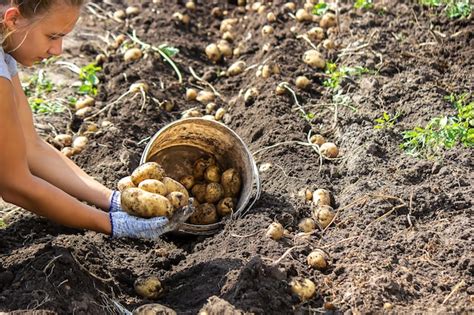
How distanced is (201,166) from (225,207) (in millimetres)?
390

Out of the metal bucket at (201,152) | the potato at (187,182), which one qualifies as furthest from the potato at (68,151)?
the potato at (187,182)

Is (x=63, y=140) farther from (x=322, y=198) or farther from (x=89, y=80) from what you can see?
(x=322, y=198)

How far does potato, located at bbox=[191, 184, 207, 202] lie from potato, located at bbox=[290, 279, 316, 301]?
3.92ft

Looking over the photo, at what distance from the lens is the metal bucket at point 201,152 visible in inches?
147

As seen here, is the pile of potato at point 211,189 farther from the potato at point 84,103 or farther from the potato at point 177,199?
the potato at point 84,103

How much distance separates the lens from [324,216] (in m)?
3.54

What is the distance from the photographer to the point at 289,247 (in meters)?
3.32

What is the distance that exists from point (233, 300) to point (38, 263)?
2.47ft

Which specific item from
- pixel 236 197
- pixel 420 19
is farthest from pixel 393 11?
pixel 236 197

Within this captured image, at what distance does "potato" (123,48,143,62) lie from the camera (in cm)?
530

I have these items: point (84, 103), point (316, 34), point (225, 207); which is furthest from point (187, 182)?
point (316, 34)

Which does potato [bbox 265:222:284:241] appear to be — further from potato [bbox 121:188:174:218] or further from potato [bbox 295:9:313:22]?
potato [bbox 295:9:313:22]

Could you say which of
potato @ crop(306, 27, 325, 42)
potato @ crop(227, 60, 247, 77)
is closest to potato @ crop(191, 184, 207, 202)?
potato @ crop(227, 60, 247, 77)

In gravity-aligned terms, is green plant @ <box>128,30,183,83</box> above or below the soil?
below
